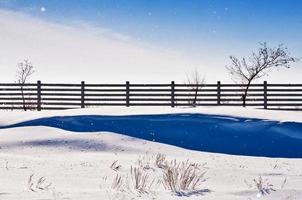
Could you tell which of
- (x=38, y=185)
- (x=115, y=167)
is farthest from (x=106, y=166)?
(x=38, y=185)

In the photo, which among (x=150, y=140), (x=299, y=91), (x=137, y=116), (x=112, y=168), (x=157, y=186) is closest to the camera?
(x=157, y=186)

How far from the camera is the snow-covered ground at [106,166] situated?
152 inches

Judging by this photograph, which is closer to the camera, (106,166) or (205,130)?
(106,166)

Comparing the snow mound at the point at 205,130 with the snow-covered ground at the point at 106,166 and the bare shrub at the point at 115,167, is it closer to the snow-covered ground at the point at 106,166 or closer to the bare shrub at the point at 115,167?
the snow-covered ground at the point at 106,166

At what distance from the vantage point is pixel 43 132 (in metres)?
7.68

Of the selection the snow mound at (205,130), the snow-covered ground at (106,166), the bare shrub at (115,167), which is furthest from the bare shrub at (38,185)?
the snow mound at (205,130)

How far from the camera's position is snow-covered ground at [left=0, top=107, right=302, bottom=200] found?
3857mm

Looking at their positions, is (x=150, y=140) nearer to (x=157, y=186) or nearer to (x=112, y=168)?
(x=112, y=168)

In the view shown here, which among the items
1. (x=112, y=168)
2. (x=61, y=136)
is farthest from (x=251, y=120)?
(x=112, y=168)

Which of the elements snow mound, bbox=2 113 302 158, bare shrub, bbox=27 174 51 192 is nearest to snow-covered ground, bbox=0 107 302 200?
bare shrub, bbox=27 174 51 192

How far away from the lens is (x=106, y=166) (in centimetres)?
535

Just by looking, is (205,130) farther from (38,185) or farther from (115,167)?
(38,185)

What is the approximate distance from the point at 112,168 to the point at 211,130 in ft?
10.7

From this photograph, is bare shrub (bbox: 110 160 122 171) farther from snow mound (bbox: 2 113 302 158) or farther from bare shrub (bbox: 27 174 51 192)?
snow mound (bbox: 2 113 302 158)
